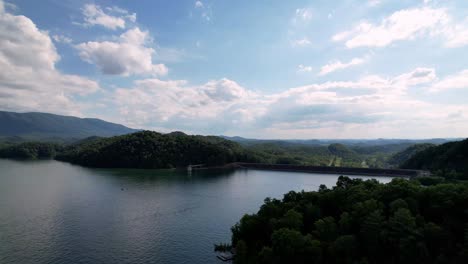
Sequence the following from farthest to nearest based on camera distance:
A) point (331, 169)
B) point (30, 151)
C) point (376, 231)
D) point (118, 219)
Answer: point (30, 151) < point (331, 169) < point (118, 219) < point (376, 231)

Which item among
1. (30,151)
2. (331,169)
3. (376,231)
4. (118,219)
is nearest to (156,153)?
(331,169)

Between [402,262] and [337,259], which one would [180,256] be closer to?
[337,259]

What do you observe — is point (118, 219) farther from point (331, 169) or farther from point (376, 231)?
point (331, 169)

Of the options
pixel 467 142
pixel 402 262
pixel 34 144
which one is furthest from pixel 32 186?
pixel 34 144

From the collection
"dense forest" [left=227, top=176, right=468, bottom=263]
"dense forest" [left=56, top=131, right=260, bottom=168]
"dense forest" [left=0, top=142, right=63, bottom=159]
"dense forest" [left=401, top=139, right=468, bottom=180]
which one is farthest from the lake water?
"dense forest" [left=0, top=142, right=63, bottom=159]

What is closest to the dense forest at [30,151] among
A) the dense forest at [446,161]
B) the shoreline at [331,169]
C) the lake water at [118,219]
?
the lake water at [118,219]

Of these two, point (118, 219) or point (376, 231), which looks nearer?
point (376, 231)
